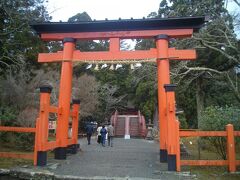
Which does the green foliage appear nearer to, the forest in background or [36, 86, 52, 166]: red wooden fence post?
the forest in background

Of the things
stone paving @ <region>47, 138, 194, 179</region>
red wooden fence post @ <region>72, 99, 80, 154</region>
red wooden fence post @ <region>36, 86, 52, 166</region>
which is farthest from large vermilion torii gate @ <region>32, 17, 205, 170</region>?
red wooden fence post @ <region>72, 99, 80, 154</region>

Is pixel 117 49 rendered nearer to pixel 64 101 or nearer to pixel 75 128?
pixel 64 101

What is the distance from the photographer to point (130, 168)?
36.9ft

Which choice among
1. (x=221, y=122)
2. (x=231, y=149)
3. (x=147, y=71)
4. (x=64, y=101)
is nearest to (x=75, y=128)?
(x=64, y=101)

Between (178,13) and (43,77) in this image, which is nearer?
(178,13)

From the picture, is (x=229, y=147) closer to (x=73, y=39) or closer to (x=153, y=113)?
(x=73, y=39)

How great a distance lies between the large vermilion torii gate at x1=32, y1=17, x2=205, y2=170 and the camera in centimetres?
1338

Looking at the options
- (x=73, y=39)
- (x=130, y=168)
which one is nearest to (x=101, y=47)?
(x=73, y=39)

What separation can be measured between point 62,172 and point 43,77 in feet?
63.4

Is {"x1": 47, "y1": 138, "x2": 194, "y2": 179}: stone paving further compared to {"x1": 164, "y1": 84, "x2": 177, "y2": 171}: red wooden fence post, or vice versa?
{"x1": 164, "y1": 84, "x2": 177, "y2": 171}: red wooden fence post

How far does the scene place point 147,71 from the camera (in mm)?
24734

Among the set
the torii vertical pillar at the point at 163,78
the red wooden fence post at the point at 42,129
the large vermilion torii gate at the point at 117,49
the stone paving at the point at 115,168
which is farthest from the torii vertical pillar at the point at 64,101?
the torii vertical pillar at the point at 163,78

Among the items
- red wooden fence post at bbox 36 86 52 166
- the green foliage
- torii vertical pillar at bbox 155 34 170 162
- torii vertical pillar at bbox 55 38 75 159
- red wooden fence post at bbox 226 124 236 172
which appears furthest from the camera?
torii vertical pillar at bbox 55 38 75 159

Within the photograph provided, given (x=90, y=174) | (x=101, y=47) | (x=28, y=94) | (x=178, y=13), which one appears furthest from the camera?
(x=101, y=47)
